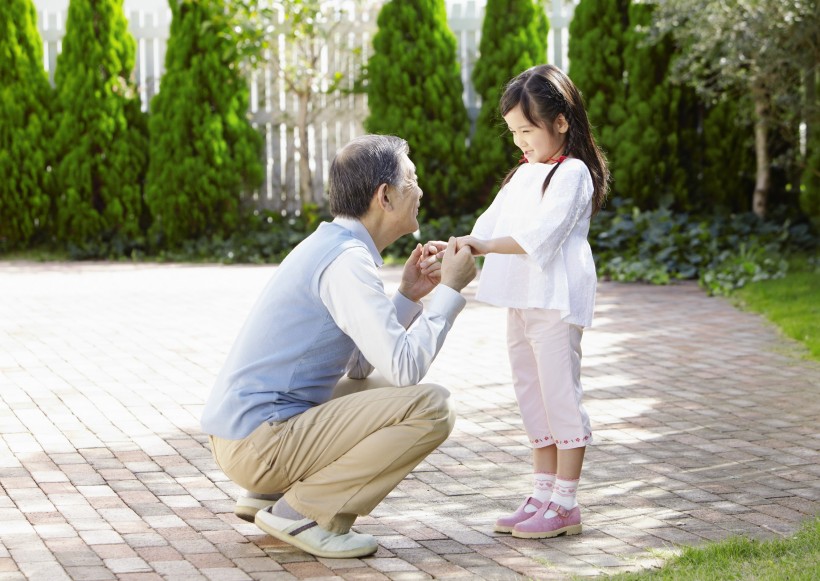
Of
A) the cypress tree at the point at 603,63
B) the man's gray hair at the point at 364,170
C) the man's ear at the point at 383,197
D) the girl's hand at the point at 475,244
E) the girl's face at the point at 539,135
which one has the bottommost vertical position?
the girl's hand at the point at 475,244

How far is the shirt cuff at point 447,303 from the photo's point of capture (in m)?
3.28

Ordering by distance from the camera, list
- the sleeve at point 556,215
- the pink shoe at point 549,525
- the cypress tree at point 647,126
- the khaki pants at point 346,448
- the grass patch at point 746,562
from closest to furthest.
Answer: the grass patch at point 746,562 → the khaki pants at point 346,448 → the sleeve at point 556,215 → the pink shoe at point 549,525 → the cypress tree at point 647,126

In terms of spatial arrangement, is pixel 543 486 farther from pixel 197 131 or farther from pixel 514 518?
pixel 197 131

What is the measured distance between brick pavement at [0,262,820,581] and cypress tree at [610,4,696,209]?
430 cm

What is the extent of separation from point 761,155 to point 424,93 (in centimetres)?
385

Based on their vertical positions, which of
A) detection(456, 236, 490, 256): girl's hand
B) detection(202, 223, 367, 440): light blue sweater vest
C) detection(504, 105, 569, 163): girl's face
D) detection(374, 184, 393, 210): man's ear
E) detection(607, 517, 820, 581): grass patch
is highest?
detection(504, 105, 569, 163): girl's face

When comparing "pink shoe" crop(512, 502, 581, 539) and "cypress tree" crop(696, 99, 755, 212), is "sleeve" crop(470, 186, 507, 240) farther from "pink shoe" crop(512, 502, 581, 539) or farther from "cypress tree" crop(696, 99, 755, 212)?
"cypress tree" crop(696, 99, 755, 212)

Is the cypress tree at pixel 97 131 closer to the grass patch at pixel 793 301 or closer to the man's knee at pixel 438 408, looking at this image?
the grass patch at pixel 793 301

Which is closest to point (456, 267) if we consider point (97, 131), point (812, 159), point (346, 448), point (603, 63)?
point (346, 448)

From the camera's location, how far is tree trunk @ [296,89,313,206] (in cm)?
1400

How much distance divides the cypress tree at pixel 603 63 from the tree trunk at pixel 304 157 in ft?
11.2

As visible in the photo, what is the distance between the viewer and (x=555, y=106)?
3.56 m

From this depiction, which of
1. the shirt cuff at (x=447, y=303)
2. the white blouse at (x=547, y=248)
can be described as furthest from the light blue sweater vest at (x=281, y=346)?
the white blouse at (x=547, y=248)

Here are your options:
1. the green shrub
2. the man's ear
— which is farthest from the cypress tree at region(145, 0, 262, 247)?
the man's ear
